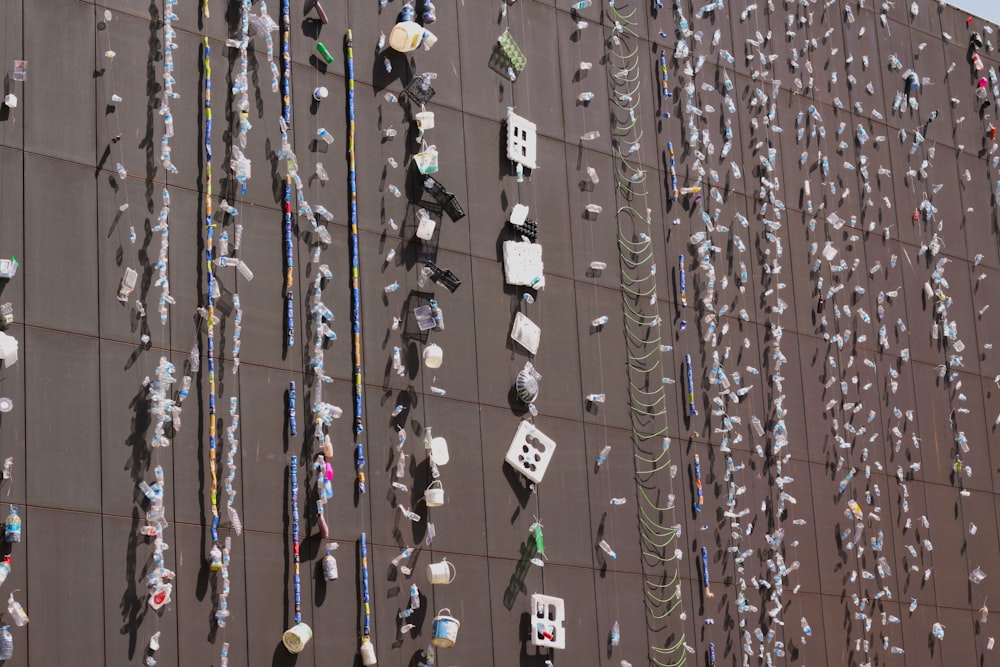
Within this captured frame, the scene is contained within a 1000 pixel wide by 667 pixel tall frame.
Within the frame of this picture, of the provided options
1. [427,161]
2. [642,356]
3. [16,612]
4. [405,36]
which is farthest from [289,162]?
[16,612]

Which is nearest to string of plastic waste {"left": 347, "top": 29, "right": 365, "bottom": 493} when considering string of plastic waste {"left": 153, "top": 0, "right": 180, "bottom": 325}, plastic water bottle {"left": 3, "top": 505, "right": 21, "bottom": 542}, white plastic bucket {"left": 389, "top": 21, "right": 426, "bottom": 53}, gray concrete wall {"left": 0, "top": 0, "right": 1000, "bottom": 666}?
gray concrete wall {"left": 0, "top": 0, "right": 1000, "bottom": 666}

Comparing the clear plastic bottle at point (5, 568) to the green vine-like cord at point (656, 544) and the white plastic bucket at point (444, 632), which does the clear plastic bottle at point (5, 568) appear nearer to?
the white plastic bucket at point (444, 632)

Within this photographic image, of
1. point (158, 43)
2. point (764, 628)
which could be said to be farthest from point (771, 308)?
point (158, 43)

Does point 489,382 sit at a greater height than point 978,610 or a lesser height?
greater

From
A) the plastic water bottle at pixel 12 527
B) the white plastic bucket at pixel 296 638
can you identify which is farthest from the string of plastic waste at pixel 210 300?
the plastic water bottle at pixel 12 527

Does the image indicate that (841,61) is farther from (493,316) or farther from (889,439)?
(493,316)

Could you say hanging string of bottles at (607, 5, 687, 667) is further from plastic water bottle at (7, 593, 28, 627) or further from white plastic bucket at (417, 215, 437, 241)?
plastic water bottle at (7, 593, 28, 627)
